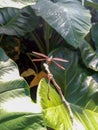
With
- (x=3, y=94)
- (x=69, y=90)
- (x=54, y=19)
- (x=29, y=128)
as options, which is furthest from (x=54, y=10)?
(x=29, y=128)

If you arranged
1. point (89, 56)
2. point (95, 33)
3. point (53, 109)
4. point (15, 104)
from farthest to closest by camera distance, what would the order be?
point (95, 33) → point (89, 56) → point (53, 109) → point (15, 104)

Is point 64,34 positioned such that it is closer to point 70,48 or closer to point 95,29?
point 70,48

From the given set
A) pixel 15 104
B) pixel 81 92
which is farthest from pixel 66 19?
pixel 15 104

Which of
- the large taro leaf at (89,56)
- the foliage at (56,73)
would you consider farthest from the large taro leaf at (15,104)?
the large taro leaf at (89,56)

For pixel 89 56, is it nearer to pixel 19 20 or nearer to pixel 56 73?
pixel 56 73

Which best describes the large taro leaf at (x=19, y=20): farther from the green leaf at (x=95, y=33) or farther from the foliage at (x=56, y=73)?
the green leaf at (x=95, y=33)

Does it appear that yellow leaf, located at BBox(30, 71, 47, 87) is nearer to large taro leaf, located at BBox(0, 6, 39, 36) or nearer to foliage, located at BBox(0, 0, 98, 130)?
foliage, located at BBox(0, 0, 98, 130)

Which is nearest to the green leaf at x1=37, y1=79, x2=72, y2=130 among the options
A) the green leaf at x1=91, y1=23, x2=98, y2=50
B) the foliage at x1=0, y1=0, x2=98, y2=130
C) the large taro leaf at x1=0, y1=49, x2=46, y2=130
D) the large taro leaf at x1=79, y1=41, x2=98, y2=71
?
the foliage at x1=0, y1=0, x2=98, y2=130
